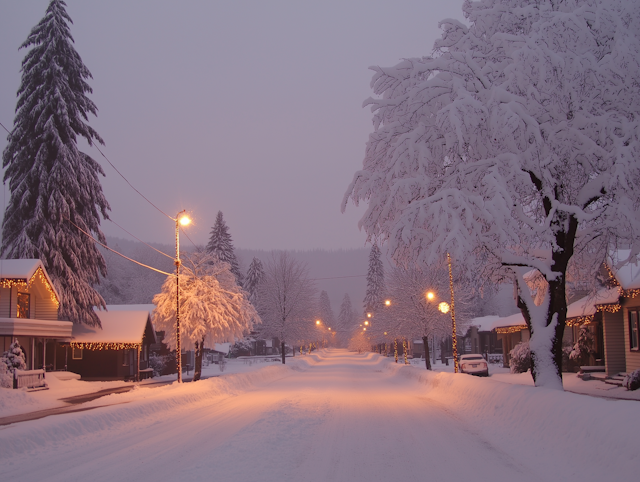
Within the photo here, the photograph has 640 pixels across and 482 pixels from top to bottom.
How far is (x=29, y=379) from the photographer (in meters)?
29.1

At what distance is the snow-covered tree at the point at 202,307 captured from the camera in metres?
33.0

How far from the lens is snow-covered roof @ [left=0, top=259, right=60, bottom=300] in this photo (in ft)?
103

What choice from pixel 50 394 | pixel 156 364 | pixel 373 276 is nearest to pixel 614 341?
pixel 50 394

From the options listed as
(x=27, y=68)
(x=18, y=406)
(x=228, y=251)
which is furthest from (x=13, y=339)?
(x=228, y=251)

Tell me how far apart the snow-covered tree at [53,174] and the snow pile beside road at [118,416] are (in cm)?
1634

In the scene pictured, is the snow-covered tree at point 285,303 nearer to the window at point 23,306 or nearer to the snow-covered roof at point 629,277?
the window at point 23,306

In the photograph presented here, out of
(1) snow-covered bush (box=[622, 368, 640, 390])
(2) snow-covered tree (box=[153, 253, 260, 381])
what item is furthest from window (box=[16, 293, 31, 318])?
(1) snow-covered bush (box=[622, 368, 640, 390])

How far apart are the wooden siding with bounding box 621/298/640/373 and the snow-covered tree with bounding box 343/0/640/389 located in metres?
10.7

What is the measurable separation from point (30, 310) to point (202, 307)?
11369 millimetres

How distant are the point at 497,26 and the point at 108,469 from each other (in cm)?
1338

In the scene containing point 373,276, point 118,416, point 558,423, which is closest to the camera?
point 558,423

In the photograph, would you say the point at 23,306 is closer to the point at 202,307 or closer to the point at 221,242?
the point at 202,307

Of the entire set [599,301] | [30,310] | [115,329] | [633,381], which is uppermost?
[599,301]

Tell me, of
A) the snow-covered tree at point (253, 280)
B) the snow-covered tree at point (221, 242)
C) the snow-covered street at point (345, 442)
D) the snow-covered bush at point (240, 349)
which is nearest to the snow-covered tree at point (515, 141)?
the snow-covered street at point (345, 442)
